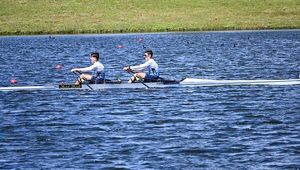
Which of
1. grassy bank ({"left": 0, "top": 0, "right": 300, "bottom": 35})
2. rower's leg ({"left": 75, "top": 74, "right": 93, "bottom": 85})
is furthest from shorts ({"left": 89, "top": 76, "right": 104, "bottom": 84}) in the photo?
grassy bank ({"left": 0, "top": 0, "right": 300, "bottom": 35})

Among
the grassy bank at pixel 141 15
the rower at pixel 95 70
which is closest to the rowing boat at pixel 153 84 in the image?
the rower at pixel 95 70

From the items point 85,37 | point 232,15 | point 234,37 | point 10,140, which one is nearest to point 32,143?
point 10,140

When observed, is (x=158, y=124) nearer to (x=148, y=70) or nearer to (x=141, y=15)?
(x=148, y=70)

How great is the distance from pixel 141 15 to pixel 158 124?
313ft

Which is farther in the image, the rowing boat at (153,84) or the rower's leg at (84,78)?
the rower's leg at (84,78)

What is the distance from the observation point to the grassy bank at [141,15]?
4545 inches

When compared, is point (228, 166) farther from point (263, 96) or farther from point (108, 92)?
point (108, 92)

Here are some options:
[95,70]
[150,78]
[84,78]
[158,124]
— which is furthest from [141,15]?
[158,124]

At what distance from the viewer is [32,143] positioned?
85.7ft

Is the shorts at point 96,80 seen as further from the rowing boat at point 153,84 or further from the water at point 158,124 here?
the water at point 158,124

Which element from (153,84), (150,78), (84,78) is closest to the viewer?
(153,84)

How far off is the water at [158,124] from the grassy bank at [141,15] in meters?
57.0

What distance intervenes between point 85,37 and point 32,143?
275ft

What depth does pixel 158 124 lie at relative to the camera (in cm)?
2936
